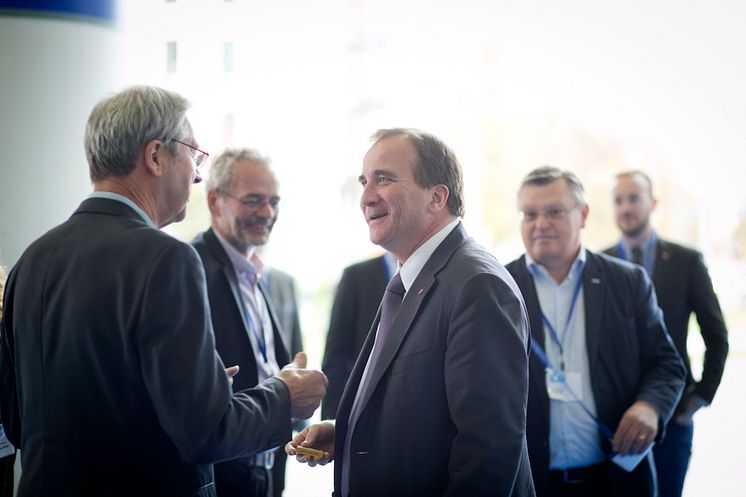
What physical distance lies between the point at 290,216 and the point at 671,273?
2.45 meters

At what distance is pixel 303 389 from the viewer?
205 centimetres

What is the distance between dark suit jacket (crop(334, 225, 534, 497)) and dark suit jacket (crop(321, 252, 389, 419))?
175 cm

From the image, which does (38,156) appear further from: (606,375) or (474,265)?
(606,375)

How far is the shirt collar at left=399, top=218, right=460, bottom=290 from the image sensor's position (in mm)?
2129

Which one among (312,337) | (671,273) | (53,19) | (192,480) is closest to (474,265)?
(192,480)

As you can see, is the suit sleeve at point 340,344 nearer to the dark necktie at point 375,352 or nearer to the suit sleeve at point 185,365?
the dark necktie at point 375,352

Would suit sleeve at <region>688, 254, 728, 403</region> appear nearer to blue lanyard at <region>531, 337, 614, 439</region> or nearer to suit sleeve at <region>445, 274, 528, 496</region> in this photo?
blue lanyard at <region>531, 337, 614, 439</region>

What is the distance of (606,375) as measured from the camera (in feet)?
9.59

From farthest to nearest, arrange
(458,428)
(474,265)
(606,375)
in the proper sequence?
(606,375) → (474,265) → (458,428)

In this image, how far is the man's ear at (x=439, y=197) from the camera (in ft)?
7.30

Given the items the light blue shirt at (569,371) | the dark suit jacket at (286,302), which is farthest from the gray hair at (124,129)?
the dark suit jacket at (286,302)

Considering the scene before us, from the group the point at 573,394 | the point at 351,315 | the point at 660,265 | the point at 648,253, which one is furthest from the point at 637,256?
the point at 351,315

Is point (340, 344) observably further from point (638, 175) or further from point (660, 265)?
point (638, 175)

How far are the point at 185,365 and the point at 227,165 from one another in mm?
1828
